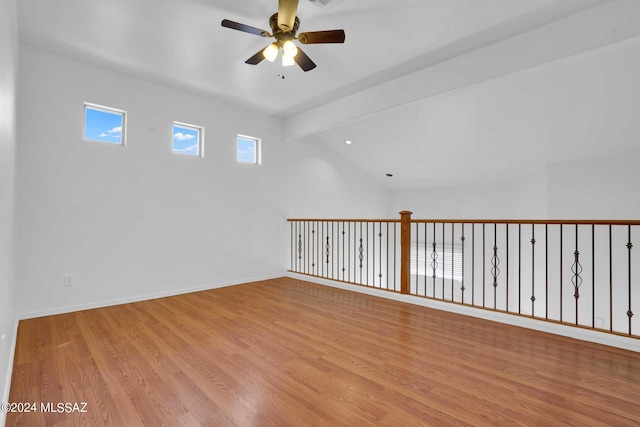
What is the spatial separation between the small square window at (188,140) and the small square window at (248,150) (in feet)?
2.34

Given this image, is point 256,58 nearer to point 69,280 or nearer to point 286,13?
point 286,13

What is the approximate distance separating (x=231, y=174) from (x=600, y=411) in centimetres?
503

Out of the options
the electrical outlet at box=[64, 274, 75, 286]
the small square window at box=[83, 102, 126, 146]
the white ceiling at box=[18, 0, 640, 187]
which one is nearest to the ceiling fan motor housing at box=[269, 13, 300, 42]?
the white ceiling at box=[18, 0, 640, 187]

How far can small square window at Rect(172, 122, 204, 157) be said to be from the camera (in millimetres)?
4738

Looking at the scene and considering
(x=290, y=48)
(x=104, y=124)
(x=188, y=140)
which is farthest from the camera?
(x=188, y=140)

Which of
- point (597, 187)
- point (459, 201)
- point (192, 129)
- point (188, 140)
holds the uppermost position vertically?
point (192, 129)

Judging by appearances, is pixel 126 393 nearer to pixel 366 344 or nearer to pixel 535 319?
pixel 366 344

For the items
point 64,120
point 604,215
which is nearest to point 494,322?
point 604,215

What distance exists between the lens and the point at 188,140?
488cm

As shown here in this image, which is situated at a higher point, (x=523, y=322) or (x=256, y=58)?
(x=256, y=58)

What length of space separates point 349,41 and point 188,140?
2.93 metres

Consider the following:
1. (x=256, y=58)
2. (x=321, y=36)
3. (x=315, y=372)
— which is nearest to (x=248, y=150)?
(x=256, y=58)

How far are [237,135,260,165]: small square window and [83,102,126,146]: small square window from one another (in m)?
1.81

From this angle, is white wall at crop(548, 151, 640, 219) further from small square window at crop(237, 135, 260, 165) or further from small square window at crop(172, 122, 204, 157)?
small square window at crop(172, 122, 204, 157)
